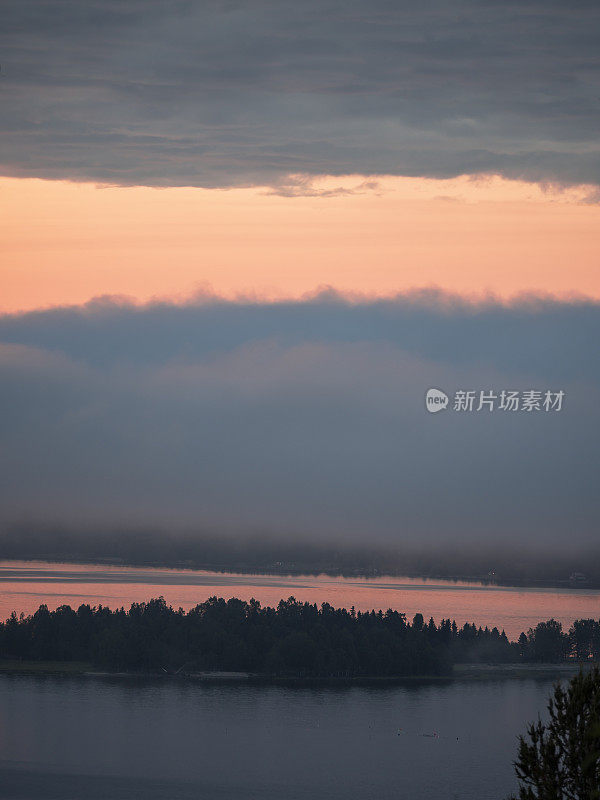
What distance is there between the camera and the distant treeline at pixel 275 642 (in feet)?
181

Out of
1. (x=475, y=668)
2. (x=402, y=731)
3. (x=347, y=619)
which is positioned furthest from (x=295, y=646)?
(x=402, y=731)

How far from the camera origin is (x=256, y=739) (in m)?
40.4

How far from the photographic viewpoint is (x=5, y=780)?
33.2m

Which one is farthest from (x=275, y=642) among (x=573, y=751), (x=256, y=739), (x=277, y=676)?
(x=573, y=751)

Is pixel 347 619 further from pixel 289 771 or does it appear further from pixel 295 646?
pixel 289 771

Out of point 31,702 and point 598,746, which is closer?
point 598,746

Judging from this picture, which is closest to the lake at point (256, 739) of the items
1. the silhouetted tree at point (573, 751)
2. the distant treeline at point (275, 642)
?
the distant treeline at point (275, 642)

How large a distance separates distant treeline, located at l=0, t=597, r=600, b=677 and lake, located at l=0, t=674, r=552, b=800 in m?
2.59

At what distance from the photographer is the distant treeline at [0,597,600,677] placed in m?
55.1

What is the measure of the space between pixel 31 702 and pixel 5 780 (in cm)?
1399

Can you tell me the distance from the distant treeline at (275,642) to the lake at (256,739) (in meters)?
2.59

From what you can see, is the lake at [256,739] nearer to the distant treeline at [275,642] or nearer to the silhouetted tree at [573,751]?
the distant treeline at [275,642]

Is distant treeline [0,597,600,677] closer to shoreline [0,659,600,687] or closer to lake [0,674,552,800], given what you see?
shoreline [0,659,600,687]

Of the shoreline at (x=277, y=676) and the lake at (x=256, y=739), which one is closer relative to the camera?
the lake at (x=256, y=739)
